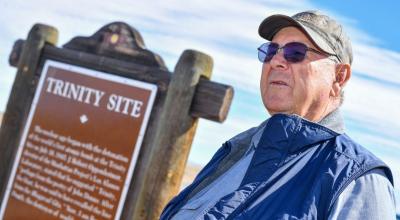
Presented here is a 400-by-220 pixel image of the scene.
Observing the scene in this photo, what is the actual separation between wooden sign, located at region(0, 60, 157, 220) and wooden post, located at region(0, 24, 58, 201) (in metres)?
0.10

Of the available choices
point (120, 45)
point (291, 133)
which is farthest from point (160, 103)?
point (291, 133)

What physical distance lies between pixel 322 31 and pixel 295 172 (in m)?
0.64

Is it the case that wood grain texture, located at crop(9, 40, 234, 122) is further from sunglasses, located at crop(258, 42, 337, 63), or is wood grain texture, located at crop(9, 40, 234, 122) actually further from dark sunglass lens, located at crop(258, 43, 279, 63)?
sunglasses, located at crop(258, 42, 337, 63)

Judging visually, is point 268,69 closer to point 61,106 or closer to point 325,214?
point 325,214

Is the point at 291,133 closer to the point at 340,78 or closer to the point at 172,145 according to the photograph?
the point at 340,78

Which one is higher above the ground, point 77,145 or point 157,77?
point 157,77

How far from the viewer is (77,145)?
4.45 m

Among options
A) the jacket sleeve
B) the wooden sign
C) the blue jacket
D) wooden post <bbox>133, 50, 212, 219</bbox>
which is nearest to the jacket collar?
the blue jacket

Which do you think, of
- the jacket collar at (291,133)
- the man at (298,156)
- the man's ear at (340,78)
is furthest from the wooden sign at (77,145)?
the jacket collar at (291,133)

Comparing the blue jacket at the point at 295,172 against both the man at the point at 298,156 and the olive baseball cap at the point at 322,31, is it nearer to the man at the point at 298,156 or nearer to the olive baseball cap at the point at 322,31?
the man at the point at 298,156

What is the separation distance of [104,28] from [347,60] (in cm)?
267

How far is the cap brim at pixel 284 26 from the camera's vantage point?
223 centimetres

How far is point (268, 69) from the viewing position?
238 centimetres

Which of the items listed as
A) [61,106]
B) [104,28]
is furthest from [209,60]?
[61,106]
